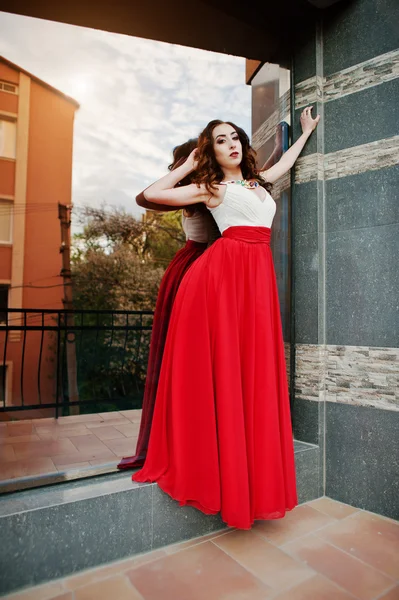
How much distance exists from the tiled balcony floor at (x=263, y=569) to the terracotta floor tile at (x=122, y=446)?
3.67 feet

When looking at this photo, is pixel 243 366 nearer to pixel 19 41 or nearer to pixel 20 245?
pixel 19 41

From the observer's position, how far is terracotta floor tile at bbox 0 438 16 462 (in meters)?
2.57

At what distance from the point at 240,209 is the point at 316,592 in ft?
5.16

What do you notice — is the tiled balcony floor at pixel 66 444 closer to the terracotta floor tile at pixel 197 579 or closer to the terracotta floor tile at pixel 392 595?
the terracotta floor tile at pixel 197 579

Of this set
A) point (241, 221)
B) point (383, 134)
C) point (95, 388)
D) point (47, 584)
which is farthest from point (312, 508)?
point (95, 388)

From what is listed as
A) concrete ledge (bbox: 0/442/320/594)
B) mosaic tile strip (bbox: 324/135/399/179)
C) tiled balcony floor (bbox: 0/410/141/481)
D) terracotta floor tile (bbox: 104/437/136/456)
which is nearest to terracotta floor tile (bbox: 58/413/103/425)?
tiled balcony floor (bbox: 0/410/141/481)

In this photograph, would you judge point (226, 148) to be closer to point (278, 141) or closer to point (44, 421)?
point (278, 141)

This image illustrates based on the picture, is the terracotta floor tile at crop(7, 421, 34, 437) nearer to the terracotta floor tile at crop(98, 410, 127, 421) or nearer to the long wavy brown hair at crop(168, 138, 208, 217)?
the terracotta floor tile at crop(98, 410, 127, 421)

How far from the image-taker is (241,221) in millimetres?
1887

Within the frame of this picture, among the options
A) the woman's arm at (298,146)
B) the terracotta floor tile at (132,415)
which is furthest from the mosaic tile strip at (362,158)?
the terracotta floor tile at (132,415)

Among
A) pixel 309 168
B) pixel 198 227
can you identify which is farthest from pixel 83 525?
pixel 309 168

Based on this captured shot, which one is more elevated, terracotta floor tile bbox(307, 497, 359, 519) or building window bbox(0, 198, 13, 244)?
building window bbox(0, 198, 13, 244)

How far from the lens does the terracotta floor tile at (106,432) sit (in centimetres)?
320

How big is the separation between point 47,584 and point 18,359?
3016 millimetres
